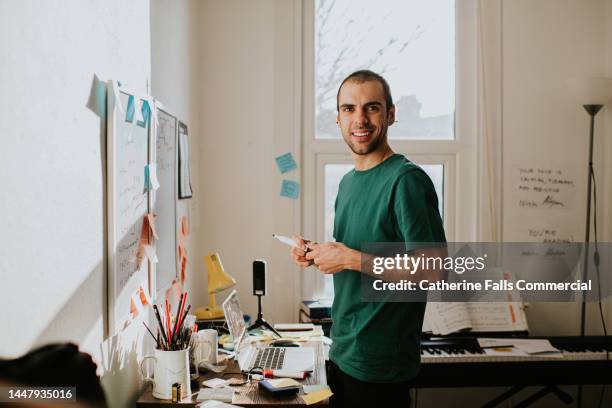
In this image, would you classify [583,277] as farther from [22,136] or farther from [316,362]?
[22,136]

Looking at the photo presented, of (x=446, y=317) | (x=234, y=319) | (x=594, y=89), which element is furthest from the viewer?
(x=594, y=89)

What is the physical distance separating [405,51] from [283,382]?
2218 mm

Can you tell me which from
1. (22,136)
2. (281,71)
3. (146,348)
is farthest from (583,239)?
(22,136)

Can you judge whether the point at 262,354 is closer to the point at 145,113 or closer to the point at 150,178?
the point at 150,178

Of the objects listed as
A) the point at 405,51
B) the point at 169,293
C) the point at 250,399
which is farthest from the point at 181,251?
the point at 405,51

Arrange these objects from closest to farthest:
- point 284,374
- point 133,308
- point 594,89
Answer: point 133,308
point 284,374
point 594,89

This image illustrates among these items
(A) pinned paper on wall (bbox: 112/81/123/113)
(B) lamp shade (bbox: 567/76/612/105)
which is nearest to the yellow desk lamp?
(A) pinned paper on wall (bbox: 112/81/123/113)

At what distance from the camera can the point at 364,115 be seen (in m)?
1.84

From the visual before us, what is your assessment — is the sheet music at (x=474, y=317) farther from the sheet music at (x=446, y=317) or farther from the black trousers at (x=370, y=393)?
the black trousers at (x=370, y=393)

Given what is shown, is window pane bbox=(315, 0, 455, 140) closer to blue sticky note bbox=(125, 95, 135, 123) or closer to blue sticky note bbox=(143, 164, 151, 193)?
blue sticky note bbox=(143, 164, 151, 193)

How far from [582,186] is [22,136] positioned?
3.14 meters

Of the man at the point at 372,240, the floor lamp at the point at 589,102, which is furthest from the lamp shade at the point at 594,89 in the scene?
the man at the point at 372,240

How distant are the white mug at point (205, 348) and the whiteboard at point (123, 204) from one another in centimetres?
33

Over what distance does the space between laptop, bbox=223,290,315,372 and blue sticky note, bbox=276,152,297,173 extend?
99cm
